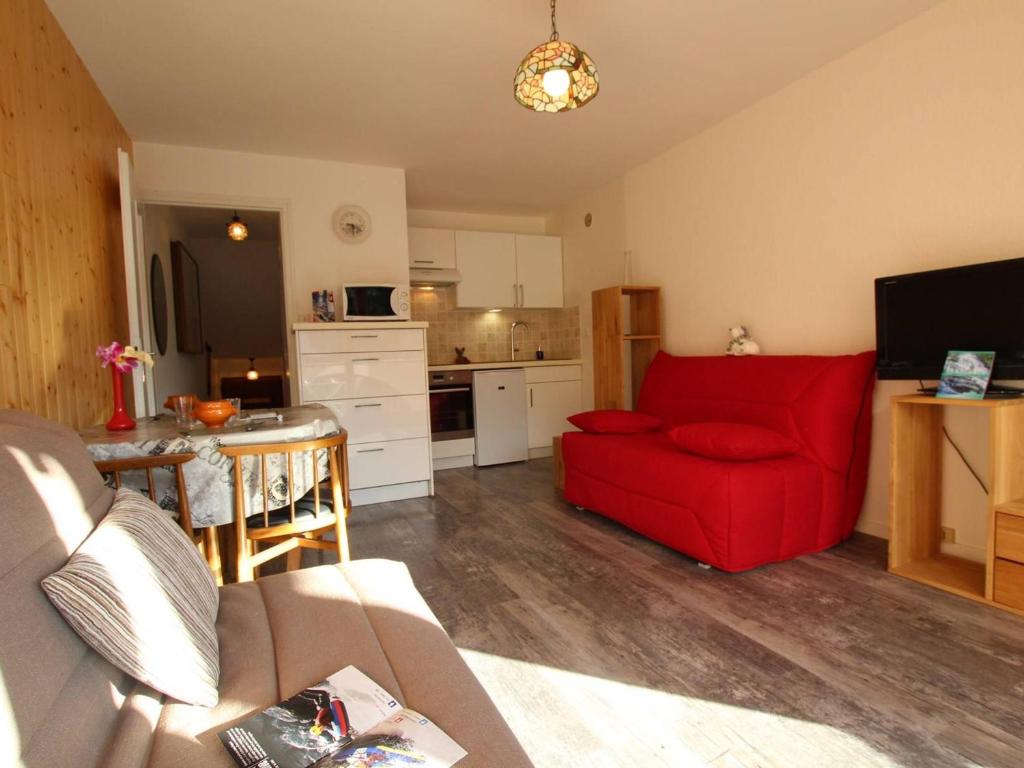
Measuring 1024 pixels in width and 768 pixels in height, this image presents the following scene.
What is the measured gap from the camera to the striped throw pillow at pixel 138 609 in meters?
0.88

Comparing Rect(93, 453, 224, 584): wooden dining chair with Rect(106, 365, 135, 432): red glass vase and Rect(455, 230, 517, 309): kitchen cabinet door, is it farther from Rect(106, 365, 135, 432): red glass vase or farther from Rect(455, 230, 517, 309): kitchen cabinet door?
Rect(455, 230, 517, 309): kitchen cabinet door

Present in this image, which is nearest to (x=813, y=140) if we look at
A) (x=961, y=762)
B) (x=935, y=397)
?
(x=935, y=397)

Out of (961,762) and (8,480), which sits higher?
(8,480)

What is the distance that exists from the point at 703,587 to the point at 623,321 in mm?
2193

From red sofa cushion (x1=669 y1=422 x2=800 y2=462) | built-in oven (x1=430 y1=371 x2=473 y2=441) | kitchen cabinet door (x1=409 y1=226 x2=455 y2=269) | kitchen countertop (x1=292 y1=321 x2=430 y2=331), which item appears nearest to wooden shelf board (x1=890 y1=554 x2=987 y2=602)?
red sofa cushion (x1=669 y1=422 x2=800 y2=462)

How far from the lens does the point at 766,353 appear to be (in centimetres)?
330

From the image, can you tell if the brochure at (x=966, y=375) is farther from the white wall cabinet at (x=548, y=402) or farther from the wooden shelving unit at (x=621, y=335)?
the white wall cabinet at (x=548, y=402)

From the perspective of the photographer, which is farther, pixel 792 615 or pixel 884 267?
pixel 884 267

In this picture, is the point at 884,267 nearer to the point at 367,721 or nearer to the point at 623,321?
the point at 623,321

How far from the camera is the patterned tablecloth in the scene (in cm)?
180

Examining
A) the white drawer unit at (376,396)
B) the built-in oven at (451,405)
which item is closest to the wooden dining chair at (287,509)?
the white drawer unit at (376,396)

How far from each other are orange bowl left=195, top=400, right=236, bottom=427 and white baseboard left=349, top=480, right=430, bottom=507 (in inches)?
68.1

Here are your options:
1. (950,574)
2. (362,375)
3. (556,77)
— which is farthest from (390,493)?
(950,574)

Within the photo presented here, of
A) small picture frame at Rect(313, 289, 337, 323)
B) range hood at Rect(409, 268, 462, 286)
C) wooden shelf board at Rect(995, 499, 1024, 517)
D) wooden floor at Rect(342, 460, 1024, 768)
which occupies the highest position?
range hood at Rect(409, 268, 462, 286)
